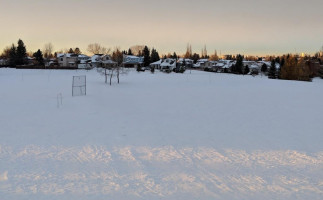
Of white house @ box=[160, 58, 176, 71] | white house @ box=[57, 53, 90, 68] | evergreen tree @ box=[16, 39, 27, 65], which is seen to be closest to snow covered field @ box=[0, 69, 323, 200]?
white house @ box=[160, 58, 176, 71]

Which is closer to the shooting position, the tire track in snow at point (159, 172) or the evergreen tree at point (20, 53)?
the tire track in snow at point (159, 172)

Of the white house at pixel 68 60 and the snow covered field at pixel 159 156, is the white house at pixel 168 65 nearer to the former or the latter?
the white house at pixel 68 60

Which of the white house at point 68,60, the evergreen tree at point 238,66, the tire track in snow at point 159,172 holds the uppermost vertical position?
the white house at point 68,60

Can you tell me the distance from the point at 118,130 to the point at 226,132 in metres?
5.09

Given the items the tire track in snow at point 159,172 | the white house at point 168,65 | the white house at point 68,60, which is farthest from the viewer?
the white house at point 68,60

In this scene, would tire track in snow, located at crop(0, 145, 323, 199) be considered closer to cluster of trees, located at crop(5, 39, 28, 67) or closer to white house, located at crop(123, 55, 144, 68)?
cluster of trees, located at crop(5, 39, 28, 67)

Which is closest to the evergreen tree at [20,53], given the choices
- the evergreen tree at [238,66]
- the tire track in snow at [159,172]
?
the evergreen tree at [238,66]

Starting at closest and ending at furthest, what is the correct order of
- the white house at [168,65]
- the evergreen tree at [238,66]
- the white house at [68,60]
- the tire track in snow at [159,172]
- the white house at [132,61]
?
the tire track in snow at [159,172]
the evergreen tree at [238,66]
the white house at [168,65]
the white house at [68,60]
the white house at [132,61]

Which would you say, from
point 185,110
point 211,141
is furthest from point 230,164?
point 185,110

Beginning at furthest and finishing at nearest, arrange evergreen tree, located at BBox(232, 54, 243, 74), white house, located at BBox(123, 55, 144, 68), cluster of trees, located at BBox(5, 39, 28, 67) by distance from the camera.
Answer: white house, located at BBox(123, 55, 144, 68), evergreen tree, located at BBox(232, 54, 243, 74), cluster of trees, located at BBox(5, 39, 28, 67)

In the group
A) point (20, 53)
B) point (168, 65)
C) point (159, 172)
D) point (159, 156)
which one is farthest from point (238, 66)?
point (159, 172)

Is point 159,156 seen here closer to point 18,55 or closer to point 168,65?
point 168,65

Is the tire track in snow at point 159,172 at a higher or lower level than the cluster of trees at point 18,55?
lower

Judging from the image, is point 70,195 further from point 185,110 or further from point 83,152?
point 185,110
